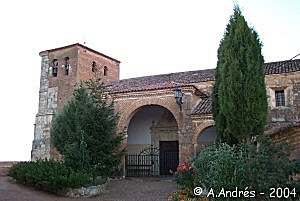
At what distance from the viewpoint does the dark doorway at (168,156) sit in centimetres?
1815

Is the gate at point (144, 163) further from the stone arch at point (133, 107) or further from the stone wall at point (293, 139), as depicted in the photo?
the stone wall at point (293, 139)

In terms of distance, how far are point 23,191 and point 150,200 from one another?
414 cm

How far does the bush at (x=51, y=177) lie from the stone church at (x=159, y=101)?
5.40 metres

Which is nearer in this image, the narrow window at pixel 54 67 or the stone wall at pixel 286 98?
the stone wall at pixel 286 98

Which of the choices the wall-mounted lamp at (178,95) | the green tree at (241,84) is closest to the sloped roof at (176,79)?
the wall-mounted lamp at (178,95)

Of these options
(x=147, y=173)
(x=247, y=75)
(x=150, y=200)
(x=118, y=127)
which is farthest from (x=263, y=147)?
(x=147, y=173)

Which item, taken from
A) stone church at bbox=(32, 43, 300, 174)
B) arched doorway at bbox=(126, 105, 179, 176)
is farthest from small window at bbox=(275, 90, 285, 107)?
arched doorway at bbox=(126, 105, 179, 176)

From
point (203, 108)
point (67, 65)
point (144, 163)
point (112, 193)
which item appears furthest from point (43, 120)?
point (112, 193)

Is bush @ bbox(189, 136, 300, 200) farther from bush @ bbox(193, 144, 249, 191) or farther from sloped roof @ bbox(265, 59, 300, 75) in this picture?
sloped roof @ bbox(265, 59, 300, 75)

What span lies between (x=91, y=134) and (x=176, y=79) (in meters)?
8.07

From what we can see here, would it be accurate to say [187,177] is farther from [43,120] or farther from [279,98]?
[43,120]

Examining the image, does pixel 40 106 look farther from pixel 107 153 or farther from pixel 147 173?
pixel 107 153

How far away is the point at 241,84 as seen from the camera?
365 inches

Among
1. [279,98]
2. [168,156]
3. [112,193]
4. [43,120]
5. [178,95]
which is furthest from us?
[43,120]
